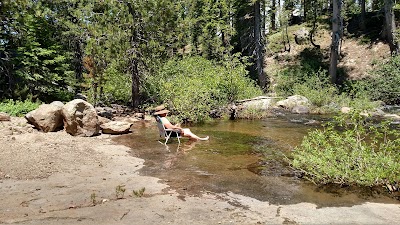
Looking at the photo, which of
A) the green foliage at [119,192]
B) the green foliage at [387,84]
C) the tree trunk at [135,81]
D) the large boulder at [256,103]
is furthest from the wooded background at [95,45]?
the green foliage at [119,192]

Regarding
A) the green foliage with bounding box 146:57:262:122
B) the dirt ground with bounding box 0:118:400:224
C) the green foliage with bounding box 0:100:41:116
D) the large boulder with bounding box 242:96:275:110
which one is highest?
the green foliage with bounding box 146:57:262:122

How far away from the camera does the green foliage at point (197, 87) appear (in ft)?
48.4

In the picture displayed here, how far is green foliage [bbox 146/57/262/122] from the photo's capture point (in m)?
14.8

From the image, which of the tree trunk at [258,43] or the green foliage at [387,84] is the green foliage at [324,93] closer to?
the green foliage at [387,84]

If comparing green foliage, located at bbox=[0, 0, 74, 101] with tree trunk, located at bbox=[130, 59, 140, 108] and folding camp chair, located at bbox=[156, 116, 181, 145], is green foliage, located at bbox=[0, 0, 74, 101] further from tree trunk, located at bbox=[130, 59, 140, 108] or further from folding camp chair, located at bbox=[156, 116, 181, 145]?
folding camp chair, located at bbox=[156, 116, 181, 145]

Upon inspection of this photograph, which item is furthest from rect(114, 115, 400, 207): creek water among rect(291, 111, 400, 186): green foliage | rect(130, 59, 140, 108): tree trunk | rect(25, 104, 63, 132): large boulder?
rect(130, 59, 140, 108): tree trunk

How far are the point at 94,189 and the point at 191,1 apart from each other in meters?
16.8

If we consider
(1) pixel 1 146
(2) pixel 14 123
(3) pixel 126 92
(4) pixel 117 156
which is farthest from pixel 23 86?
(4) pixel 117 156

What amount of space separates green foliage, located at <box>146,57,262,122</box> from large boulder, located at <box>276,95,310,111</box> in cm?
222

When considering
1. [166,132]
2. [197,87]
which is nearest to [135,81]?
[197,87]

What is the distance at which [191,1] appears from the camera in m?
20.6

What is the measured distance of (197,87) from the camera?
15.1 metres

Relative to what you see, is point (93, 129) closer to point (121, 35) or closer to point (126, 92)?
point (121, 35)

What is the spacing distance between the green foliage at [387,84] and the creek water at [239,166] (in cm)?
1081
